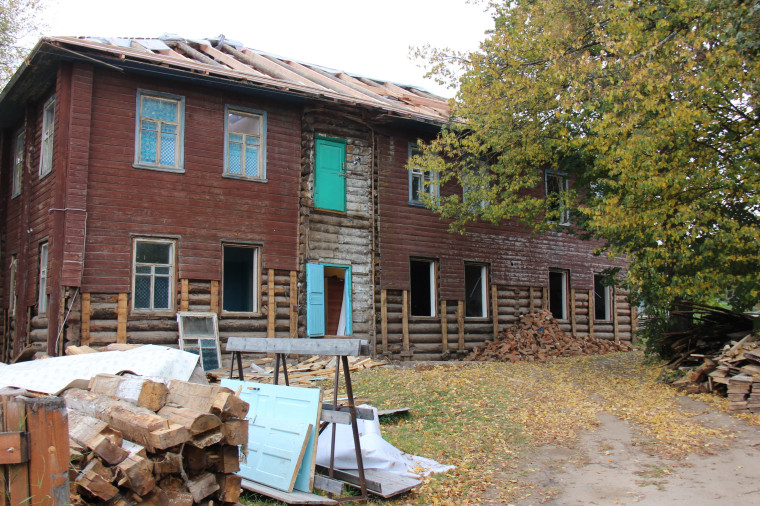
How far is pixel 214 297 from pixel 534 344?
953 cm

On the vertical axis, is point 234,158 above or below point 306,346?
above

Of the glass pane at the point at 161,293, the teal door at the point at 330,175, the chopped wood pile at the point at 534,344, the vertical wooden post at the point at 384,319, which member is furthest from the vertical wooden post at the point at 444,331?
the glass pane at the point at 161,293

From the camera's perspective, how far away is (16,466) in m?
3.42

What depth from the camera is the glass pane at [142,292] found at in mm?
13422

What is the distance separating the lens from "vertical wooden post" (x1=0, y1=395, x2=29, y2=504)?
340cm

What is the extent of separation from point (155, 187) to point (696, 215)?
10700 mm

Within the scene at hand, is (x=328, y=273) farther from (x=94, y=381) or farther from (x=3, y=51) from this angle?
(x=3, y=51)

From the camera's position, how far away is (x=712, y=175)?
32.7 feet

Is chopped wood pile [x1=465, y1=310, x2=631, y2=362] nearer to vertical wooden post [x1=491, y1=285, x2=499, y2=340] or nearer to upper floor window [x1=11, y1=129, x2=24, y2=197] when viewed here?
vertical wooden post [x1=491, y1=285, x2=499, y2=340]

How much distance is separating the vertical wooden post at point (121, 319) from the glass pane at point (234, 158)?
12.6 ft

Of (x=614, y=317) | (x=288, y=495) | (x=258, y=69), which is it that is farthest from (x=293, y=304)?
(x=614, y=317)

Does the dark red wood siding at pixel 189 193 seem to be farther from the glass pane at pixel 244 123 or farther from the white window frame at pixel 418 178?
the white window frame at pixel 418 178

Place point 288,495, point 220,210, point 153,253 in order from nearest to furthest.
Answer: point 288,495 < point 153,253 < point 220,210

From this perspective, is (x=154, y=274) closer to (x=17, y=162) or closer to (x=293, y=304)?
(x=293, y=304)
